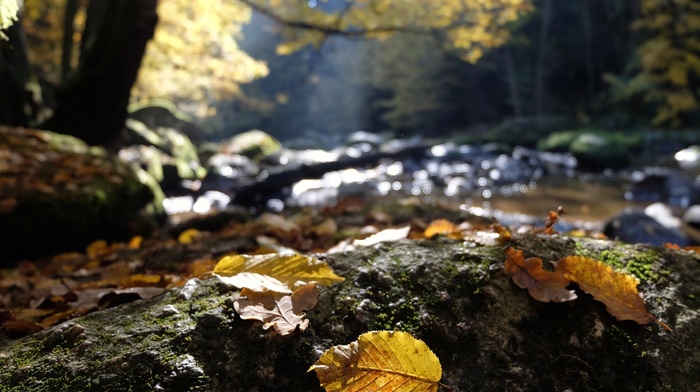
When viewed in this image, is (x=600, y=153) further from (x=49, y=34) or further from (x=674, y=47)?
(x=49, y=34)

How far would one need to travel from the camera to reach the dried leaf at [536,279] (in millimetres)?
982

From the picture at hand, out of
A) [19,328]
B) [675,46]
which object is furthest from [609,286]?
[675,46]

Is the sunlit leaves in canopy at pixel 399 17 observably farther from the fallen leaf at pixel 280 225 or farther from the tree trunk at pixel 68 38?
the tree trunk at pixel 68 38

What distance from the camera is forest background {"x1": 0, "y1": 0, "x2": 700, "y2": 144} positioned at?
5.82 metres

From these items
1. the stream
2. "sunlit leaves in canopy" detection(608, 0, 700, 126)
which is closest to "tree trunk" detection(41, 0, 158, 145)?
the stream

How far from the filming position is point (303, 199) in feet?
31.0

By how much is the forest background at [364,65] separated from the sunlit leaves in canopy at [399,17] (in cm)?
2

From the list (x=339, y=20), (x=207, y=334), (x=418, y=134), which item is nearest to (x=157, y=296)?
(x=207, y=334)

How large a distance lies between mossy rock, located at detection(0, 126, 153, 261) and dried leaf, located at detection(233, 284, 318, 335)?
10.2 ft

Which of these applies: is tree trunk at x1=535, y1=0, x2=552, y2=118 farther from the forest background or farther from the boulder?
the boulder

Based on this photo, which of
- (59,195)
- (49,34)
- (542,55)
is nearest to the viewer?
(59,195)

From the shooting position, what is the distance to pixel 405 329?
0.92 metres

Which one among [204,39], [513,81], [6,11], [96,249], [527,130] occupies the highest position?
[204,39]

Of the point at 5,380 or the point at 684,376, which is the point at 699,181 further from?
the point at 5,380
